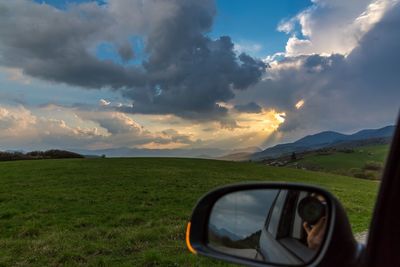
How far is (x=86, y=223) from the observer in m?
15.4

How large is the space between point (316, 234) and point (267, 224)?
715mm

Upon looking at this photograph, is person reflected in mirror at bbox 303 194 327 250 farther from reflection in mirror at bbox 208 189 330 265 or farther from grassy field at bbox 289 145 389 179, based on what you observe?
grassy field at bbox 289 145 389 179

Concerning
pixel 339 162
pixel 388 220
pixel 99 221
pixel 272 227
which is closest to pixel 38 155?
pixel 339 162

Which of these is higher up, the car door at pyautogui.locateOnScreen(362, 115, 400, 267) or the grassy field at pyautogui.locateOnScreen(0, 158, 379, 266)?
the car door at pyautogui.locateOnScreen(362, 115, 400, 267)

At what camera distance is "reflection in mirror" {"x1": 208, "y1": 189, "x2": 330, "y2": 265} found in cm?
192

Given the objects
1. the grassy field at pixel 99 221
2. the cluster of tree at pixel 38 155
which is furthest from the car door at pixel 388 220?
the cluster of tree at pixel 38 155

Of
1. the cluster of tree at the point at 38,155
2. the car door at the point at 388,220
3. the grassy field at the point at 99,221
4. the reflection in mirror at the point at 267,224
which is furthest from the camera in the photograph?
the cluster of tree at the point at 38,155

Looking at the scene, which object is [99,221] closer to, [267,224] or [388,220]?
[267,224]

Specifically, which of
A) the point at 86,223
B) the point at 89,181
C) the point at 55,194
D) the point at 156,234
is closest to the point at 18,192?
the point at 55,194

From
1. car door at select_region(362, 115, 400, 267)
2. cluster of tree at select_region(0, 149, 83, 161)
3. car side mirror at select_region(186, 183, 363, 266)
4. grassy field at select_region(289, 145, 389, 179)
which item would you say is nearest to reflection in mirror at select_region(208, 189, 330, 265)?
car side mirror at select_region(186, 183, 363, 266)

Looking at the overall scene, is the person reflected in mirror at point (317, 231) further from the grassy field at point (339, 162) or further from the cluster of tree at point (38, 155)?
the cluster of tree at point (38, 155)

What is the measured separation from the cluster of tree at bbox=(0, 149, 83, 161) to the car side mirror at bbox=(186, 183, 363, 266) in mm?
72434

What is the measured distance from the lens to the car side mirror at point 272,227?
1651mm

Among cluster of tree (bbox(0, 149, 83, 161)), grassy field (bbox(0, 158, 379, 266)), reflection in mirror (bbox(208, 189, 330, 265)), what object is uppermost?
cluster of tree (bbox(0, 149, 83, 161))
